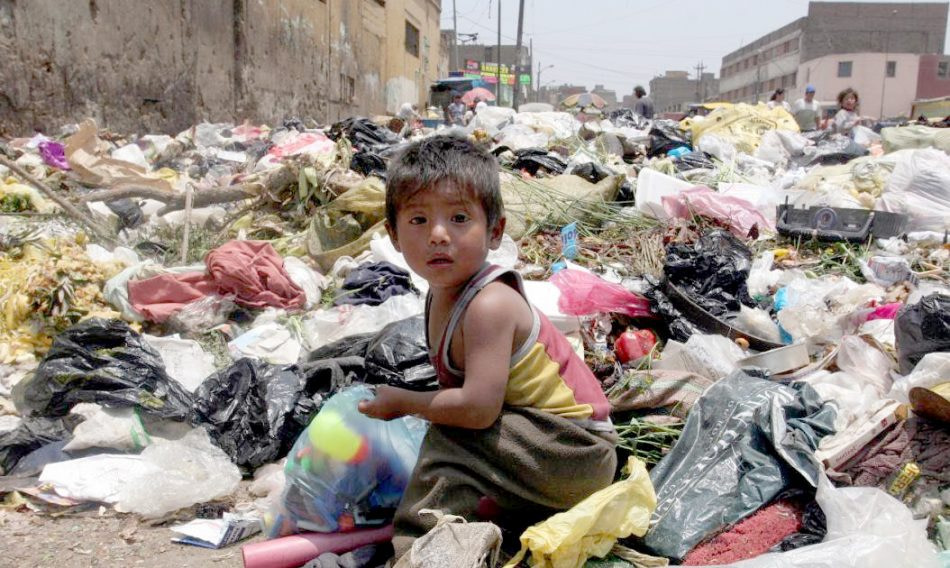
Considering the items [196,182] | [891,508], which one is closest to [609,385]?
[891,508]

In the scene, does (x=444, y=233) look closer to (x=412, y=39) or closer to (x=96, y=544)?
(x=96, y=544)

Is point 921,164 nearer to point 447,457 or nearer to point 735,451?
point 735,451

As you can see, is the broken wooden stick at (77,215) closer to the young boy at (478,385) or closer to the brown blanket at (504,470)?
the young boy at (478,385)

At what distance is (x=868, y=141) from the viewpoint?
954 cm

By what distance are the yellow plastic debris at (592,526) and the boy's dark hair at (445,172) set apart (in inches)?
27.3

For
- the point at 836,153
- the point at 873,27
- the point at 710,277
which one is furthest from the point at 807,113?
the point at 873,27

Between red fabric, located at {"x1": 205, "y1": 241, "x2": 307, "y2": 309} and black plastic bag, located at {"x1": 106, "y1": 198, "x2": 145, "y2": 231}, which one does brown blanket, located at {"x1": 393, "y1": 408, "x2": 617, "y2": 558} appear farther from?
black plastic bag, located at {"x1": 106, "y1": 198, "x2": 145, "y2": 231}

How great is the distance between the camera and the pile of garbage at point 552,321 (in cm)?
196

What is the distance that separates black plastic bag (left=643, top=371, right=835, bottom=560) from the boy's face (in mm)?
974

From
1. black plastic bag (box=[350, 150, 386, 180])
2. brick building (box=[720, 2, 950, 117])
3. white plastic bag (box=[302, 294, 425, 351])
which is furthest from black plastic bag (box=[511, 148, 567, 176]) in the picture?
brick building (box=[720, 2, 950, 117])

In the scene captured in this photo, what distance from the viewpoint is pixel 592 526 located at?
1.67 meters

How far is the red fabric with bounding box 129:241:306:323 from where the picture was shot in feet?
12.0

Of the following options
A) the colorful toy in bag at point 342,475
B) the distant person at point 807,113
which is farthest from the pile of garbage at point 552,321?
the distant person at point 807,113

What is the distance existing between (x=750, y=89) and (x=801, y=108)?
163ft
